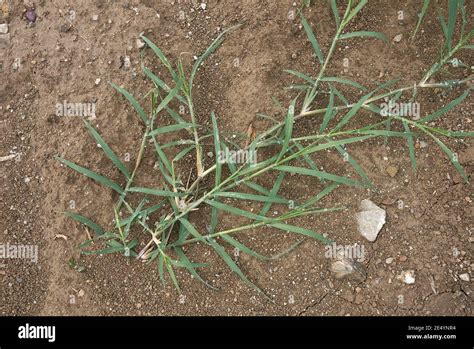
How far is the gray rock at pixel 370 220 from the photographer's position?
2.36 m

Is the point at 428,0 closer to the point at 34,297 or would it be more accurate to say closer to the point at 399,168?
the point at 399,168

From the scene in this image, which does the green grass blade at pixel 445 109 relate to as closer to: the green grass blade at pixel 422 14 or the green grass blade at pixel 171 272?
the green grass blade at pixel 422 14

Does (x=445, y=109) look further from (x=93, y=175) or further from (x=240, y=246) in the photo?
(x=93, y=175)

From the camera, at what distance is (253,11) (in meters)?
2.56

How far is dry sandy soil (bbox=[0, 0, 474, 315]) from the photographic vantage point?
7.67 ft

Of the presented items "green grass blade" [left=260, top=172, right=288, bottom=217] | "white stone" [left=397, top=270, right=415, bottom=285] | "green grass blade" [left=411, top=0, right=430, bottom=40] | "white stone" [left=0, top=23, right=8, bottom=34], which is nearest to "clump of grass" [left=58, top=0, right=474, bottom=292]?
"green grass blade" [left=260, top=172, right=288, bottom=217]

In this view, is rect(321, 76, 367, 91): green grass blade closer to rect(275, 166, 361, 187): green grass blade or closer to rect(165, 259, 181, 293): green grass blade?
rect(275, 166, 361, 187): green grass blade

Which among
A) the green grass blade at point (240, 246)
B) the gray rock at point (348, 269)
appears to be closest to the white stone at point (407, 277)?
the gray rock at point (348, 269)

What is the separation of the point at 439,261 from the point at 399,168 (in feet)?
1.30

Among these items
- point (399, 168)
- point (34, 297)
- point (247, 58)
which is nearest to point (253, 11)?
point (247, 58)

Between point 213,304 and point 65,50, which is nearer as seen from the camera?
point 213,304

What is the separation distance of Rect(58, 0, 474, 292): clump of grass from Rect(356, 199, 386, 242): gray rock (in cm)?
9

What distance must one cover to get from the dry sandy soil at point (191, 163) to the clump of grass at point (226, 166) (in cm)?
5

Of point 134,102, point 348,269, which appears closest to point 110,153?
point 134,102
